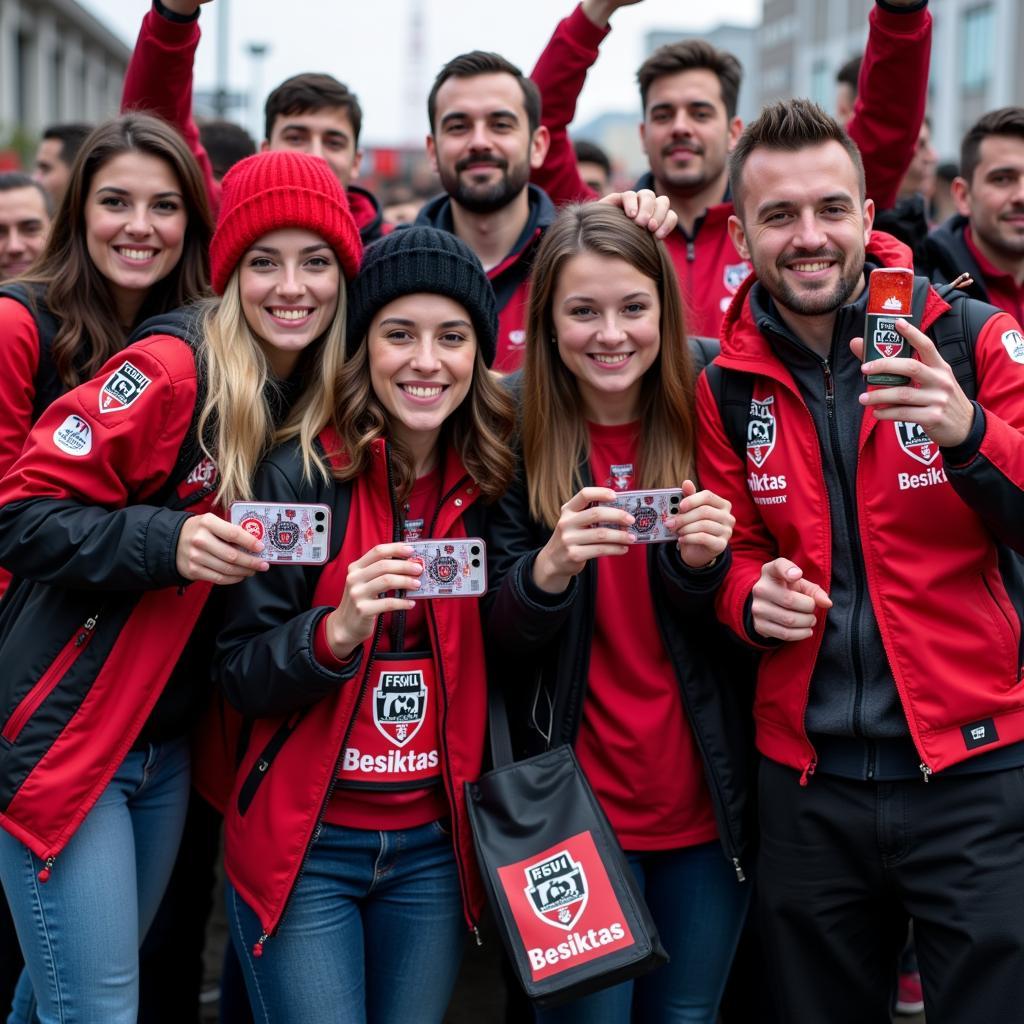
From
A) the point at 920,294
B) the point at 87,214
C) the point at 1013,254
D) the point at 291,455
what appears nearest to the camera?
the point at 920,294

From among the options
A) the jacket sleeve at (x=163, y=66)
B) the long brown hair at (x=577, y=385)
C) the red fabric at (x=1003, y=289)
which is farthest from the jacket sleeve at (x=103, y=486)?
the red fabric at (x=1003, y=289)

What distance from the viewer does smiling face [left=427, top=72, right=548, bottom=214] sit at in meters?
4.75

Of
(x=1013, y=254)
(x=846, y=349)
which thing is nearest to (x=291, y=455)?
(x=846, y=349)

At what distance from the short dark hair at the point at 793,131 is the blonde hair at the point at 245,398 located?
116 cm

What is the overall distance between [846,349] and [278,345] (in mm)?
1464

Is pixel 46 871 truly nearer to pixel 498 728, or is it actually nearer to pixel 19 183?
pixel 498 728

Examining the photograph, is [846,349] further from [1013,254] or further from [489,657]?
[1013,254]

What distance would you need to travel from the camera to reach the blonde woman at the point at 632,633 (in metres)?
3.03

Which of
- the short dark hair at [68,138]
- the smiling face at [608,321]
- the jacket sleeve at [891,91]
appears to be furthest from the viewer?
the short dark hair at [68,138]

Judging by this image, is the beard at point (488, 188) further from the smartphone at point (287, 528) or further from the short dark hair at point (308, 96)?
the smartphone at point (287, 528)

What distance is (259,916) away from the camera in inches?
110

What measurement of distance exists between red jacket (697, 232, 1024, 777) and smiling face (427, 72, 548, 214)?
6.94ft

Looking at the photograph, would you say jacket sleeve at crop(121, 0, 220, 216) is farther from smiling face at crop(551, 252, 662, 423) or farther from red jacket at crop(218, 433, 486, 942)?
red jacket at crop(218, 433, 486, 942)

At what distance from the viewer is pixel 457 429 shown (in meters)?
3.14
